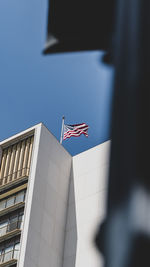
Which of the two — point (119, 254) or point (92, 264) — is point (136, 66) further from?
point (92, 264)

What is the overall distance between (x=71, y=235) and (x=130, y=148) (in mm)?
38914

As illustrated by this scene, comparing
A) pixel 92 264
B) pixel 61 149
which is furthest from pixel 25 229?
pixel 61 149

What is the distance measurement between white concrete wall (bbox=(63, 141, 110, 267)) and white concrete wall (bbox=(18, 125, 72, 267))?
26.6 inches

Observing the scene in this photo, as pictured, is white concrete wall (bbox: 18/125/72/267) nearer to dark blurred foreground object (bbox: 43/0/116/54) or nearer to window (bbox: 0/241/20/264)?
window (bbox: 0/241/20/264)

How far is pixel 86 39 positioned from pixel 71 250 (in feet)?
124

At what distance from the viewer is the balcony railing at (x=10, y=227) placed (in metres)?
38.6

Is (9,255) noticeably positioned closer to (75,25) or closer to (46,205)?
(46,205)

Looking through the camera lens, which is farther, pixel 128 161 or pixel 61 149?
pixel 61 149

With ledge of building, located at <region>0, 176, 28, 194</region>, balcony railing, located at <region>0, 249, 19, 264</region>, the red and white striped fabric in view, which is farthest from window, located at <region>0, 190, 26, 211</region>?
the red and white striped fabric

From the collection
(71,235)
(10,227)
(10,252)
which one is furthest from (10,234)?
(71,235)

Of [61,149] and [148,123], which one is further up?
[61,149]

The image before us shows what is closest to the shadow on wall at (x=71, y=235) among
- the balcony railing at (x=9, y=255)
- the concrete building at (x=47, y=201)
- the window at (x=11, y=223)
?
the concrete building at (x=47, y=201)

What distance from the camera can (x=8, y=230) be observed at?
3931 centimetres

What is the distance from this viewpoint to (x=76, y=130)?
4653cm
